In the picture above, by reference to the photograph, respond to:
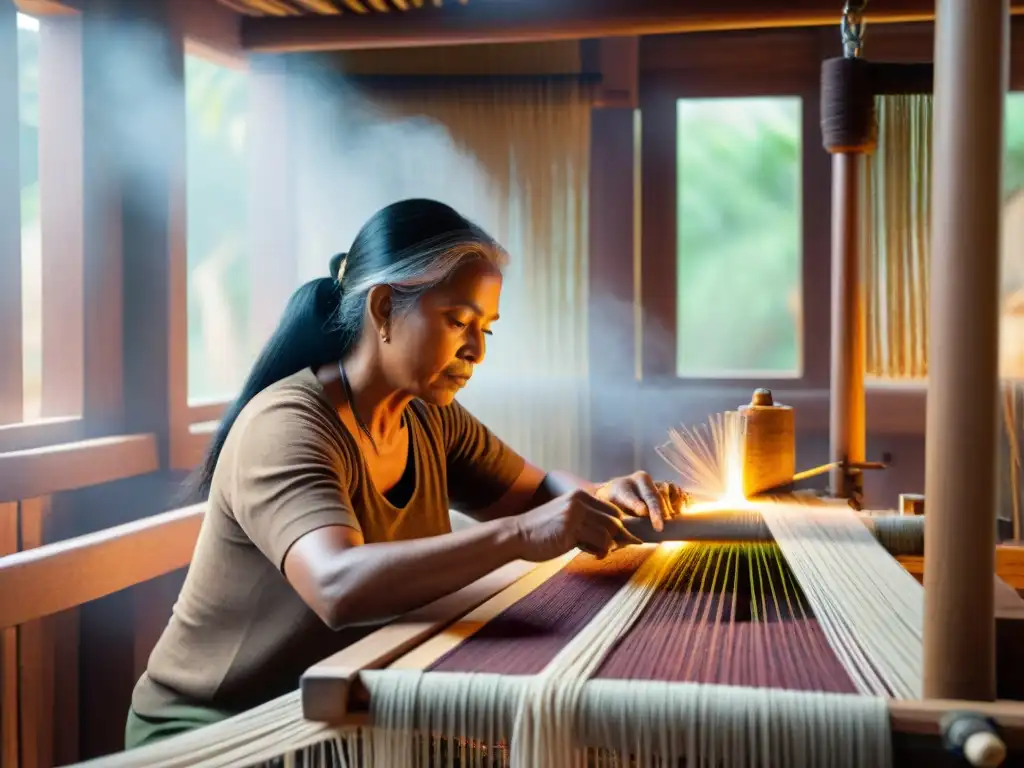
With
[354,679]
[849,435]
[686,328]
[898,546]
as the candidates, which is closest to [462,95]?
[686,328]

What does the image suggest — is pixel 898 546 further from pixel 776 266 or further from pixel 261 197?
pixel 261 197

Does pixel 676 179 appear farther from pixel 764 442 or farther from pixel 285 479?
pixel 285 479

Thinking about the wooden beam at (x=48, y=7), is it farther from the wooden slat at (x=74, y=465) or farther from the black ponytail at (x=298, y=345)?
the black ponytail at (x=298, y=345)

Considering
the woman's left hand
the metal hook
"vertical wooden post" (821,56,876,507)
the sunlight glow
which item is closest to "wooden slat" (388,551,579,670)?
the woman's left hand

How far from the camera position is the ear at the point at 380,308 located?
179 cm

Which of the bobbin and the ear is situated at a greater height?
the ear

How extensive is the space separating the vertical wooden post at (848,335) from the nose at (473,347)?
89 cm

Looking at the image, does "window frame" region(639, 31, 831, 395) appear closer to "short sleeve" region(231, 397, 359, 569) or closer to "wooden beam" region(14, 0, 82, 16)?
"wooden beam" region(14, 0, 82, 16)

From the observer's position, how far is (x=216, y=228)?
6.83 meters

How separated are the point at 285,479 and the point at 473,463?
0.80m

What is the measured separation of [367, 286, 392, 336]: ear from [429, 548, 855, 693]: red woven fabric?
527mm

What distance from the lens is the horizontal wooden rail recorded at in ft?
6.27

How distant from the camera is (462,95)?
448cm

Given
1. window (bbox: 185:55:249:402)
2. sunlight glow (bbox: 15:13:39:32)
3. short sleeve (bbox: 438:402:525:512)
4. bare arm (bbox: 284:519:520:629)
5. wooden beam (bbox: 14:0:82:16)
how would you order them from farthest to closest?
1. window (bbox: 185:55:249:402)
2. sunlight glow (bbox: 15:13:39:32)
3. wooden beam (bbox: 14:0:82:16)
4. short sleeve (bbox: 438:402:525:512)
5. bare arm (bbox: 284:519:520:629)
